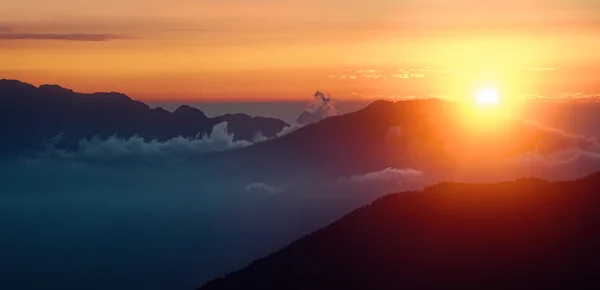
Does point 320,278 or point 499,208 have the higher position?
point 499,208

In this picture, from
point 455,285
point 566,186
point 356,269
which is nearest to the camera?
point 455,285

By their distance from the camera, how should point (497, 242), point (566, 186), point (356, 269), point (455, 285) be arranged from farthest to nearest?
point (566, 186)
point (356, 269)
point (497, 242)
point (455, 285)

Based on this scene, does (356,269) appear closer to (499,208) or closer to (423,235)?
(423,235)

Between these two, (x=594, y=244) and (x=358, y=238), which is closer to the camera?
(x=594, y=244)

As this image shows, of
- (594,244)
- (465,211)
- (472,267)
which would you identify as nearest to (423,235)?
(465,211)

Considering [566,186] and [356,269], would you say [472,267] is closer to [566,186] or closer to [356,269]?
[356,269]

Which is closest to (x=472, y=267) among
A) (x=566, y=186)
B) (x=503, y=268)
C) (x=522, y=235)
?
(x=503, y=268)
